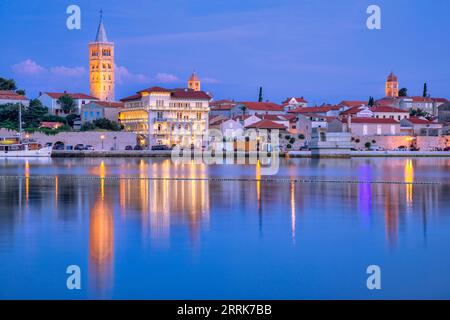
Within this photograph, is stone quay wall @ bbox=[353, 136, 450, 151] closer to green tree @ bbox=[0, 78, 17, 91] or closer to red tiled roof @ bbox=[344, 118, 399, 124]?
red tiled roof @ bbox=[344, 118, 399, 124]

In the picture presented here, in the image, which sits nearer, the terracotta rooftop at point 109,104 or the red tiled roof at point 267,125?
the red tiled roof at point 267,125

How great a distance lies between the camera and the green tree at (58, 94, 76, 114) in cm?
6894

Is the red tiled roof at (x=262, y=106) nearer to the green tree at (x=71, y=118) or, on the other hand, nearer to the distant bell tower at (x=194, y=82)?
the distant bell tower at (x=194, y=82)

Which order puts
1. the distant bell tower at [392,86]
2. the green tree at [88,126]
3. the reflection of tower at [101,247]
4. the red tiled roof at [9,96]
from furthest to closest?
1. the distant bell tower at [392,86]
2. the red tiled roof at [9,96]
3. the green tree at [88,126]
4. the reflection of tower at [101,247]

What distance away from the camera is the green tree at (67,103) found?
226 ft

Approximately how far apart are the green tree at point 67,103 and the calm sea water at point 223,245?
49.1 metres

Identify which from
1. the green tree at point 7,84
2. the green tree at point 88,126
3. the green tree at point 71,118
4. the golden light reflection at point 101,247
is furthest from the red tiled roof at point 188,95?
the golden light reflection at point 101,247

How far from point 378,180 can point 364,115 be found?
142 feet

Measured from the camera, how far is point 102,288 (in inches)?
361

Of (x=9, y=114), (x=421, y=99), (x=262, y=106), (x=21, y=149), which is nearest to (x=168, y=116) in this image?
(x=21, y=149)

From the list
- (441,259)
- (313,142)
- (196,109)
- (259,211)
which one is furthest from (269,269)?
(196,109)

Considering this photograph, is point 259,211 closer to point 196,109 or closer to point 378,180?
point 378,180

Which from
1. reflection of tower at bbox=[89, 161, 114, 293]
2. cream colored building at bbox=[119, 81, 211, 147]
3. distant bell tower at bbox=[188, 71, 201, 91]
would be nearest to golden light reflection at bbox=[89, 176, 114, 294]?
reflection of tower at bbox=[89, 161, 114, 293]

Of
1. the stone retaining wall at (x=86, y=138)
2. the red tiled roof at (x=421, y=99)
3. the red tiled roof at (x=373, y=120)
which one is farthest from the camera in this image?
the red tiled roof at (x=421, y=99)
